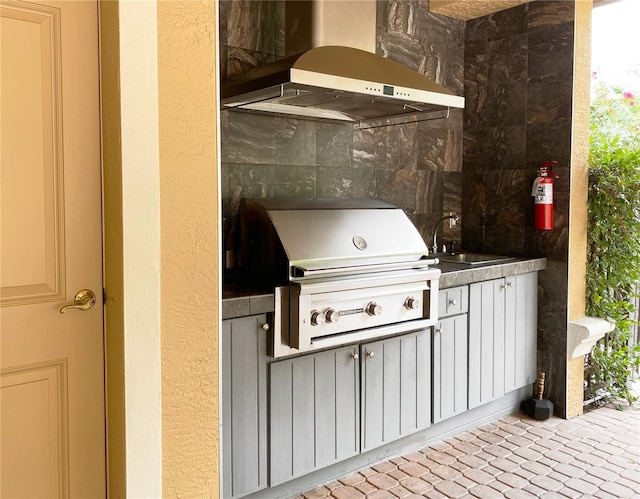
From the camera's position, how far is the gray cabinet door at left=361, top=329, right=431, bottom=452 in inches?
111

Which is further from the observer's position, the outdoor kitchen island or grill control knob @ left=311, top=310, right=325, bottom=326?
grill control knob @ left=311, top=310, right=325, bottom=326

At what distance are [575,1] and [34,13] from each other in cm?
300

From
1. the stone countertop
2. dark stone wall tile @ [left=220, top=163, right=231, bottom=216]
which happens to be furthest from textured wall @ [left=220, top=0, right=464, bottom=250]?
the stone countertop

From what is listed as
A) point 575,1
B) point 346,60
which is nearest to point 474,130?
point 575,1

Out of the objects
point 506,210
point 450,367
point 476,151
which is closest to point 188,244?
point 450,367

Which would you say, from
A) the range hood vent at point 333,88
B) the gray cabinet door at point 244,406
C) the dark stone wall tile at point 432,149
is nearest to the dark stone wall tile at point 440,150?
the dark stone wall tile at point 432,149

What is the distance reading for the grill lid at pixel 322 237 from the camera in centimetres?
253

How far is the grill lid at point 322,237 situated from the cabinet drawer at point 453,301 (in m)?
0.30

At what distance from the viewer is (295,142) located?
10.5ft

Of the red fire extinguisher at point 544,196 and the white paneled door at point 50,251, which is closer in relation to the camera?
the white paneled door at point 50,251

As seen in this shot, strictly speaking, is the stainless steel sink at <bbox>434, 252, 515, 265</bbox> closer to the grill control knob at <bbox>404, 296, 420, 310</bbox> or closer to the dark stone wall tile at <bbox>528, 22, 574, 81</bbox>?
the grill control knob at <bbox>404, 296, 420, 310</bbox>

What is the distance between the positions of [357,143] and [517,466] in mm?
1903

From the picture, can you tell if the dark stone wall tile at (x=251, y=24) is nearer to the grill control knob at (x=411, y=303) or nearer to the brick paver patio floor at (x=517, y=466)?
the grill control knob at (x=411, y=303)

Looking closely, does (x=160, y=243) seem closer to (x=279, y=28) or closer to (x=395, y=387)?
(x=395, y=387)
